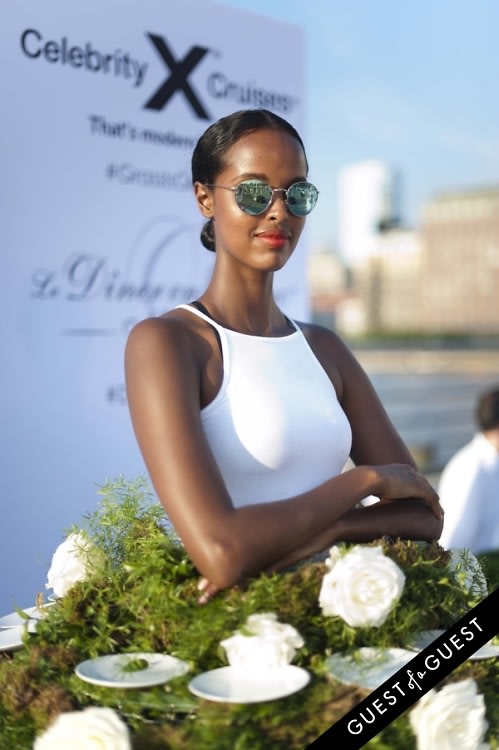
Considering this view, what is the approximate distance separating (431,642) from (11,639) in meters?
0.76

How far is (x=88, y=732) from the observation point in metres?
1.39

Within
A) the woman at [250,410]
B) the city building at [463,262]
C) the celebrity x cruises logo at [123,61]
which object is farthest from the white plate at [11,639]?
the city building at [463,262]

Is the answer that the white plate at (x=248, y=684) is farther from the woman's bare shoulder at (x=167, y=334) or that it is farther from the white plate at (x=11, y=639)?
the woman's bare shoulder at (x=167, y=334)

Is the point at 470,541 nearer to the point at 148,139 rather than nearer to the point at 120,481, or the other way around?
the point at 148,139

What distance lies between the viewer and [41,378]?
375 cm

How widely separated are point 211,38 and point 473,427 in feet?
66.6

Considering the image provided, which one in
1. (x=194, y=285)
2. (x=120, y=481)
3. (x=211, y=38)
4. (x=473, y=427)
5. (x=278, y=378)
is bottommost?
(x=473, y=427)

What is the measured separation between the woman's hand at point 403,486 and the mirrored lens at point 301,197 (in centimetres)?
50

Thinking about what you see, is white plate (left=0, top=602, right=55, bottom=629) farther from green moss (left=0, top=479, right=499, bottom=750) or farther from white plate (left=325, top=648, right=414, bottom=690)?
white plate (left=325, top=648, right=414, bottom=690)

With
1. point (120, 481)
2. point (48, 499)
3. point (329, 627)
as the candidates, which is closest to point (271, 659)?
point (329, 627)

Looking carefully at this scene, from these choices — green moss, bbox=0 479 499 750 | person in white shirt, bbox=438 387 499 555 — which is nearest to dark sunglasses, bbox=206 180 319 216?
green moss, bbox=0 479 499 750

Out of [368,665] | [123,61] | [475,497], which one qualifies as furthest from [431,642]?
[475,497]

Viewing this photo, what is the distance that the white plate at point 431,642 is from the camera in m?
1.59

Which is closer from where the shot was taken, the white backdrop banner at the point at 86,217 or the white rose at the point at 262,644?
the white rose at the point at 262,644
